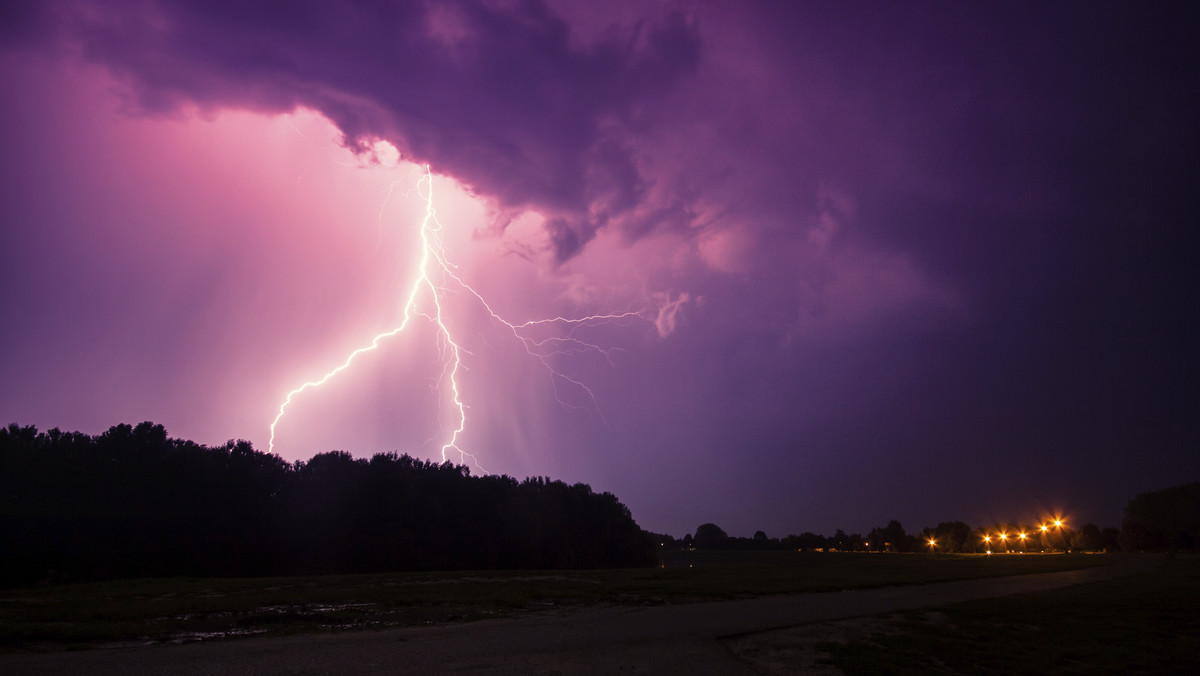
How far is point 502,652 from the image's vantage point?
8680mm

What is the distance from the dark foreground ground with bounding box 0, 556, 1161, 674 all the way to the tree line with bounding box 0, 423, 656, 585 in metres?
34.1

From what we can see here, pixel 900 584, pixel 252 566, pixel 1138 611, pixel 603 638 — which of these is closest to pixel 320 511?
pixel 252 566

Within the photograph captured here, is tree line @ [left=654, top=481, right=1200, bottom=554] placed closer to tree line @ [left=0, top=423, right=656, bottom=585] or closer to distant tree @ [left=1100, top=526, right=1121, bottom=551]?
distant tree @ [left=1100, top=526, right=1121, bottom=551]

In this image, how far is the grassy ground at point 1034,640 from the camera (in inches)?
356

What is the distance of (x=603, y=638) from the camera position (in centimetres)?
1020

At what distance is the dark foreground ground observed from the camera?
24.8 ft

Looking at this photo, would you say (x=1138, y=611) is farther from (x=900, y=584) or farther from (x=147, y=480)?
(x=147, y=480)

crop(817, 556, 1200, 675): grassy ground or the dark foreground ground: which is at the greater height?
the dark foreground ground

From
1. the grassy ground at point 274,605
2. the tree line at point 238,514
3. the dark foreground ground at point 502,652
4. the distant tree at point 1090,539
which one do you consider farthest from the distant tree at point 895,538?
the dark foreground ground at point 502,652

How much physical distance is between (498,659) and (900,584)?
77.6ft

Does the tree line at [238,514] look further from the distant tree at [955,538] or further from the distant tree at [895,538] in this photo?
the distant tree at [955,538]

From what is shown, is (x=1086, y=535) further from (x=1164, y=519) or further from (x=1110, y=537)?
(x=1164, y=519)

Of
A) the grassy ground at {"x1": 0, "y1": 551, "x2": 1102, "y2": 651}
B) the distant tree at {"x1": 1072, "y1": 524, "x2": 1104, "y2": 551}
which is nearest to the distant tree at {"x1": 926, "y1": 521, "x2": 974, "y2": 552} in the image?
the distant tree at {"x1": 1072, "y1": 524, "x2": 1104, "y2": 551}

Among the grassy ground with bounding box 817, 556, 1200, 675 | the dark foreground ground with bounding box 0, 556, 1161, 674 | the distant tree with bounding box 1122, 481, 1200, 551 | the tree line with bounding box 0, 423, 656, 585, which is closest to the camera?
the dark foreground ground with bounding box 0, 556, 1161, 674
